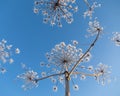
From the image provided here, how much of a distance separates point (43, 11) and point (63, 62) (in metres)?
3.49

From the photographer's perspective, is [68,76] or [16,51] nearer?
[68,76]

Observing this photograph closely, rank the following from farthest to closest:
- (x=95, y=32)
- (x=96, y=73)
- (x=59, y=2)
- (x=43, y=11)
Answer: (x=96, y=73)
(x=95, y=32)
(x=43, y=11)
(x=59, y=2)

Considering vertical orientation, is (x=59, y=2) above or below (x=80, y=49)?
below

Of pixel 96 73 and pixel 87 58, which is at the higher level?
pixel 87 58

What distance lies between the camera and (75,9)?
1494 centimetres

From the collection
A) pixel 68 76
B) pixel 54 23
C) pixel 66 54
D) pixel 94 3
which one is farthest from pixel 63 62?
pixel 94 3

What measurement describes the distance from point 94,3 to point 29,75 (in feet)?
17.8

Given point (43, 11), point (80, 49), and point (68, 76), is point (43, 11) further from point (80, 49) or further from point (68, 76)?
point (80, 49)

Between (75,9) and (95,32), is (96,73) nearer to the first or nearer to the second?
(95,32)

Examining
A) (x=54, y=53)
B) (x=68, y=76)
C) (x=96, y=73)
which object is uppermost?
(x=54, y=53)

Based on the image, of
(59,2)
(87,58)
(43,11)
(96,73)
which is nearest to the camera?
(59,2)

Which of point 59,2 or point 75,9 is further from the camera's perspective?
point 75,9

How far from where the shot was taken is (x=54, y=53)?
57.0 ft

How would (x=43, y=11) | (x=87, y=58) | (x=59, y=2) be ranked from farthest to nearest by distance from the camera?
1. (x=87, y=58)
2. (x=43, y=11)
3. (x=59, y=2)
